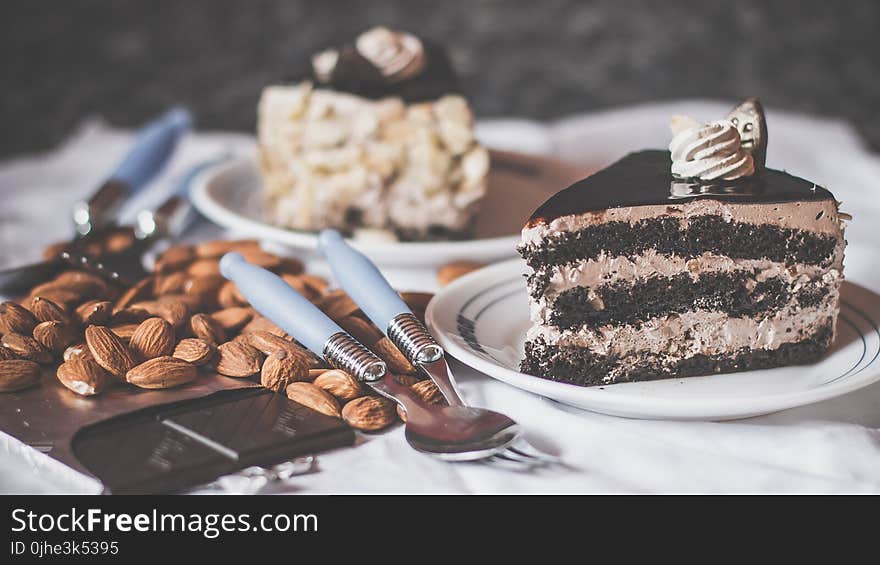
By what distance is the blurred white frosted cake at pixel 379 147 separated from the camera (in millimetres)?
2623

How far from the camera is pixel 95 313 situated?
1.94m

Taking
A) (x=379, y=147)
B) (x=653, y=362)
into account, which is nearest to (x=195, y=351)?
(x=653, y=362)

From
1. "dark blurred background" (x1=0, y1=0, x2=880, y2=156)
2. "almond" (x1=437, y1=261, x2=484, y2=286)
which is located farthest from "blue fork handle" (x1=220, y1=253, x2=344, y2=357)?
"dark blurred background" (x1=0, y1=0, x2=880, y2=156)

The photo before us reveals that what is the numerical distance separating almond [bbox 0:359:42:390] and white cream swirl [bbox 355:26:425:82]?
4.48ft

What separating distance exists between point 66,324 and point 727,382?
1337mm

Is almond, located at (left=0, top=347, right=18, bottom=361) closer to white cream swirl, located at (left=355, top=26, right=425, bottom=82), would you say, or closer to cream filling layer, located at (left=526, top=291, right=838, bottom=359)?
cream filling layer, located at (left=526, top=291, right=838, bottom=359)

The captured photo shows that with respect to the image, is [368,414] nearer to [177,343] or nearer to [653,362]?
[177,343]

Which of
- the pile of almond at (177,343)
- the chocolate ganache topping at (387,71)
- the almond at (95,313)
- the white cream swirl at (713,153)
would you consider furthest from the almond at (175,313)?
the white cream swirl at (713,153)

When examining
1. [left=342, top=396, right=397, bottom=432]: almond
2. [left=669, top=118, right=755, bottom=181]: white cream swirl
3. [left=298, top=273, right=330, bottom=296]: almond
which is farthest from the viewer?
[left=298, top=273, right=330, bottom=296]: almond

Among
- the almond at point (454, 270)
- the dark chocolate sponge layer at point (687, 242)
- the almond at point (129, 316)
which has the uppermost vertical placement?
the dark chocolate sponge layer at point (687, 242)

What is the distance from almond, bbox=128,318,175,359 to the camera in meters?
1.81

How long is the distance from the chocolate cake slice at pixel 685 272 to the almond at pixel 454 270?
57 cm

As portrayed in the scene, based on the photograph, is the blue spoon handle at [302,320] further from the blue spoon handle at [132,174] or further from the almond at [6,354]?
the blue spoon handle at [132,174]
